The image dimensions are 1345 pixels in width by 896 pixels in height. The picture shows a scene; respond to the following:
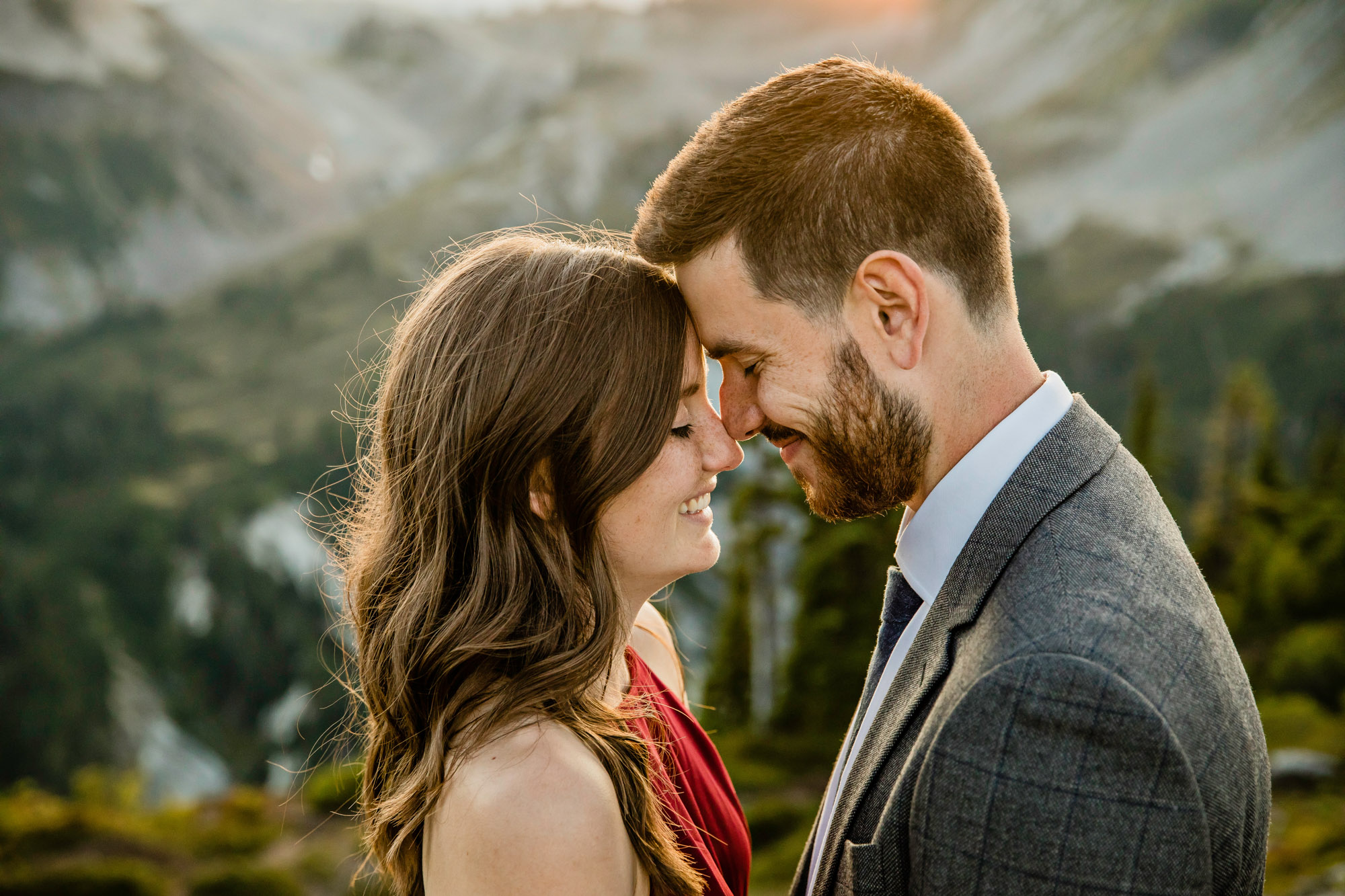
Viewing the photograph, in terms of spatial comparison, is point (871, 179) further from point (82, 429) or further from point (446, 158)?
point (446, 158)

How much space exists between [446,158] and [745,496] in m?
29.0

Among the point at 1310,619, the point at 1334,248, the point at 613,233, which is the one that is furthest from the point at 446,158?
the point at 613,233

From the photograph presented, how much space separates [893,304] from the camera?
2.11 meters

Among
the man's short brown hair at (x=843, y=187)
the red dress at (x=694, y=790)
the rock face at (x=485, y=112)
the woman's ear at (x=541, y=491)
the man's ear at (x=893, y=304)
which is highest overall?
the rock face at (x=485, y=112)

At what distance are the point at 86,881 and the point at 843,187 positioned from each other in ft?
42.2

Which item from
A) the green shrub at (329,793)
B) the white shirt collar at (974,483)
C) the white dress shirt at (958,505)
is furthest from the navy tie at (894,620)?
the green shrub at (329,793)

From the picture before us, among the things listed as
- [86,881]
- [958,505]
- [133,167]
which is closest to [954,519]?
[958,505]

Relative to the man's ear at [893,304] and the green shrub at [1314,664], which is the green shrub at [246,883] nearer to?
the man's ear at [893,304]

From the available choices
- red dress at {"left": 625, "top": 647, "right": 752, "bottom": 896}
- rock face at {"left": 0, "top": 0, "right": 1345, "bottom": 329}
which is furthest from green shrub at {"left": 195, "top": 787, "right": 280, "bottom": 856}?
rock face at {"left": 0, "top": 0, "right": 1345, "bottom": 329}

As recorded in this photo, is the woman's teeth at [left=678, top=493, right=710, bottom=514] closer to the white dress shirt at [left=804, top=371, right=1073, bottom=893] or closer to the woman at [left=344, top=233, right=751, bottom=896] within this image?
the woman at [left=344, top=233, right=751, bottom=896]

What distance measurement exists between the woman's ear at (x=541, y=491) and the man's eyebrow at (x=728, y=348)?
0.57 metres

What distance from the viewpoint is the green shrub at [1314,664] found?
36.8 ft

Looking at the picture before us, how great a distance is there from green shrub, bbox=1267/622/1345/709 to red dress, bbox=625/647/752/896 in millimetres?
11712

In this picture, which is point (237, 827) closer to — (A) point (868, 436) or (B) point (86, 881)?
(B) point (86, 881)
